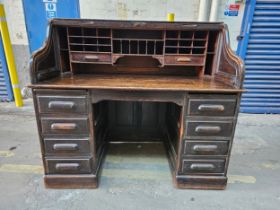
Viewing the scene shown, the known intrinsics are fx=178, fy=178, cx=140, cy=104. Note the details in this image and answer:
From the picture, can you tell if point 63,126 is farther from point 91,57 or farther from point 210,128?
point 210,128

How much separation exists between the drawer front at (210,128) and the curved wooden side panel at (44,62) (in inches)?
43.9

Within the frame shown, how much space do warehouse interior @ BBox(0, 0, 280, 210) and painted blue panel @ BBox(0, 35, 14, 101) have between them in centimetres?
1

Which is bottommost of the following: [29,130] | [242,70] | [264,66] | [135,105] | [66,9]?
[29,130]

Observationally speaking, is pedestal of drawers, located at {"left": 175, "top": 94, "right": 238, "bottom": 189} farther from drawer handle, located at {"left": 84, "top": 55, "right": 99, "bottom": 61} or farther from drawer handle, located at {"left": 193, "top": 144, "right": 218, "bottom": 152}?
drawer handle, located at {"left": 84, "top": 55, "right": 99, "bottom": 61}

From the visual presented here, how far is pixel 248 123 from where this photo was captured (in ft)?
8.64

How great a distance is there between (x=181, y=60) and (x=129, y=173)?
1126mm

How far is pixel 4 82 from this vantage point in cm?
296

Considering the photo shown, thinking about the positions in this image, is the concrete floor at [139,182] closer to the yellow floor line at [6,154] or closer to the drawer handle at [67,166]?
Result: the yellow floor line at [6,154]

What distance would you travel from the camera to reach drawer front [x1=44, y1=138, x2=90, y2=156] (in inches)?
52.4

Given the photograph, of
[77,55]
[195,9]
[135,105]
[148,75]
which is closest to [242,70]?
[148,75]

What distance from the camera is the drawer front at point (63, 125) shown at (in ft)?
4.21

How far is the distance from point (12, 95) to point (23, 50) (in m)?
0.81

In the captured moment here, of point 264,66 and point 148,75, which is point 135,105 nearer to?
point 148,75

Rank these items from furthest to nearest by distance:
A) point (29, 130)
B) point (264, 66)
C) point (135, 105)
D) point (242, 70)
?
point (264, 66), point (29, 130), point (135, 105), point (242, 70)
